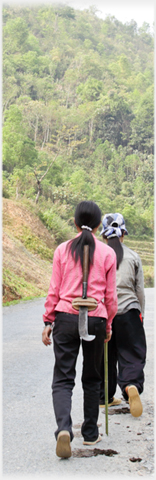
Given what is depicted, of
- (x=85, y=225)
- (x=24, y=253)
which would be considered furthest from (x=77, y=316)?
(x=24, y=253)

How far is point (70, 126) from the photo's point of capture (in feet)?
141

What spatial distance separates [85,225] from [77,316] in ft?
1.91

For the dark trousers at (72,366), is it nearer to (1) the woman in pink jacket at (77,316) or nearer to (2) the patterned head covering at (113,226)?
(1) the woman in pink jacket at (77,316)

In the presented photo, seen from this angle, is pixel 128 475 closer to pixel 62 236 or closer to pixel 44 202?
pixel 62 236

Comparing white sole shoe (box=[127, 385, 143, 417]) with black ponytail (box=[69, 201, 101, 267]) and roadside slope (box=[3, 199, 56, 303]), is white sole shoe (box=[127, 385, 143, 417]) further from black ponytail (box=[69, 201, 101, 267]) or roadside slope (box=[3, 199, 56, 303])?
roadside slope (box=[3, 199, 56, 303])

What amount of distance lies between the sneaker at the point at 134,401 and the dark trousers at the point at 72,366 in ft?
1.66

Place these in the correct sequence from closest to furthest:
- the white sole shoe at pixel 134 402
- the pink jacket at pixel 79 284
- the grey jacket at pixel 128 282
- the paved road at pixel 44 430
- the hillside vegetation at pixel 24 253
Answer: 1. the paved road at pixel 44 430
2. the pink jacket at pixel 79 284
3. the white sole shoe at pixel 134 402
4. the grey jacket at pixel 128 282
5. the hillside vegetation at pixel 24 253

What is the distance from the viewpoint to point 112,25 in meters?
82.2

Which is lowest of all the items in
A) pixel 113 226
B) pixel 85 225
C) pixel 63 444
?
pixel 63 444

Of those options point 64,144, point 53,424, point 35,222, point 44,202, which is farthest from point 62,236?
point 53,424

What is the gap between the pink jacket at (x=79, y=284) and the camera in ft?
10.4

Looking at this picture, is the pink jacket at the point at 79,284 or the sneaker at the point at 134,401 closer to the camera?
the pink jacket at the point at 79,284

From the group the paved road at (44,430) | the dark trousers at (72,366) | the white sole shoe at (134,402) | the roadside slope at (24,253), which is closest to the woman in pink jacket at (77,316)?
the dark trousers at (72,366)

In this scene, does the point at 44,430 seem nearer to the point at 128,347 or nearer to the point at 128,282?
the point at 128,347
